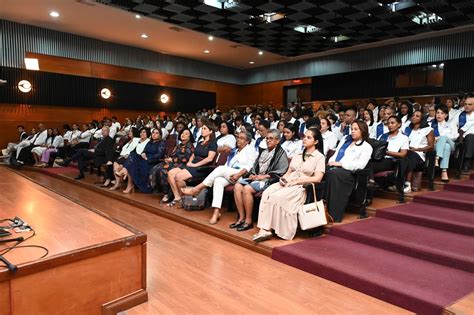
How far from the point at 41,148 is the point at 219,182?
704cm

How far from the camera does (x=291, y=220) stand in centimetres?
310

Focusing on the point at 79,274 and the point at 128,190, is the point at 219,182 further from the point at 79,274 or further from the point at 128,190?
the point at 128,190

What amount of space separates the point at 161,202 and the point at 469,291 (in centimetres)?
367

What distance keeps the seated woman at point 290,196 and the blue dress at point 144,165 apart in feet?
8.54

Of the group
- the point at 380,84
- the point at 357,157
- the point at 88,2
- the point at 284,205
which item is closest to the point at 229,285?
the point at 284,205

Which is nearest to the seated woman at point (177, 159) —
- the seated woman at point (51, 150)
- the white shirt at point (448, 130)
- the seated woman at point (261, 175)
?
the seated woman at point (261, 175)

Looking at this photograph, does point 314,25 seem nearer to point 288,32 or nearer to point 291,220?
point 288,32

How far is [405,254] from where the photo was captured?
271 cm

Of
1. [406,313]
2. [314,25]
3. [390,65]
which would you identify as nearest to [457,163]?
[406,313]

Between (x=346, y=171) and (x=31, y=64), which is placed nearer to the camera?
(x=346, y=171)

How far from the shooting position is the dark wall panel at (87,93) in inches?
367

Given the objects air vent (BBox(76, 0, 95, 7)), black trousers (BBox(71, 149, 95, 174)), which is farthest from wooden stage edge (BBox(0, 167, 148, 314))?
air vent (BBox(76, 0, 95, 7))

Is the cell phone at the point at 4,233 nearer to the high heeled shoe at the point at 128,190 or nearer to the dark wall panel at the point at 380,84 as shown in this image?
the high heeled shoe at the point at 128,190

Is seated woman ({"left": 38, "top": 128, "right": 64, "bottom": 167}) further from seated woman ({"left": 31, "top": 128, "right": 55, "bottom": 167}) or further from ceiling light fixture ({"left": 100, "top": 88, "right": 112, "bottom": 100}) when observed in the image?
ceiling light fixture ({"left": 100, "top": 88, "right": 112, "bottom": 100})
